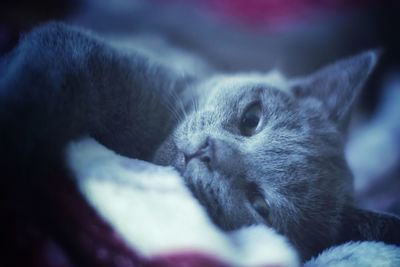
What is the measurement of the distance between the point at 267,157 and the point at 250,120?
10cm

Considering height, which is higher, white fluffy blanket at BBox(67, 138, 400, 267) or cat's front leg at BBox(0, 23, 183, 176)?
cat's front leg at BBox(0, 23, 183, 176)

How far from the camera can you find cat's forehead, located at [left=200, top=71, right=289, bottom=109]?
76 centimetres

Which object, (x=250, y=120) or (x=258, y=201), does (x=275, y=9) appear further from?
(x=258, y=201)

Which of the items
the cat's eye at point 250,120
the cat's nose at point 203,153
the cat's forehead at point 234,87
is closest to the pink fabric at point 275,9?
the cat's forehead at point 234,87

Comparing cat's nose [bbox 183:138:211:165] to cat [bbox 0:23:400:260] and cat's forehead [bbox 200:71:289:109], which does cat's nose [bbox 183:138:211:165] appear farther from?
cat's forehead [bbox 200:71:289:109]

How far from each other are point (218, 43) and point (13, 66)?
0.61 m

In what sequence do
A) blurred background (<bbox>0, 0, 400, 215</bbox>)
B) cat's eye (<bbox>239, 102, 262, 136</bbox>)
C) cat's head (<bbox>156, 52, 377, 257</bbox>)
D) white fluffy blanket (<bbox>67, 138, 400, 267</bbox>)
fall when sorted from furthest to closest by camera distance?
blurred background (<bbox>0, 0, 400, 215</bbox>)
cat's eye (<bbox>239, 102, 262, 136</bbox>)
cat's head (<bbox>156, 52, 377, 257</bbox>)
white fluffy blanket (<bbox>67, 138, 400, 267</bbox>)

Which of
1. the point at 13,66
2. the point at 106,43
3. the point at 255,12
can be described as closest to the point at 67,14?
the point at 106,43

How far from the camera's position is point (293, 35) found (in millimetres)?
1105

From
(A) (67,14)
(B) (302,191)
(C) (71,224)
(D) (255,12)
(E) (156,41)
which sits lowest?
(C) (71,224)

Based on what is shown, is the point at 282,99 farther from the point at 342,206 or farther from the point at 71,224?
the point at 71,224

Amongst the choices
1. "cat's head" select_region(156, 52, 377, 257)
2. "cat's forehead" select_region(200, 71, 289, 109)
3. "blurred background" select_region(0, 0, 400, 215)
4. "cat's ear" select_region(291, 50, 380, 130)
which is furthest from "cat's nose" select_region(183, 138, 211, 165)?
"blurred background" select_region(0, 0, 400, 215)

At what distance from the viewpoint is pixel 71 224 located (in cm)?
49

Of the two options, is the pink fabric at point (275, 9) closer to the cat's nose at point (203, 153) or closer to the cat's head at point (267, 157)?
the cat's head at point (267, 157)
